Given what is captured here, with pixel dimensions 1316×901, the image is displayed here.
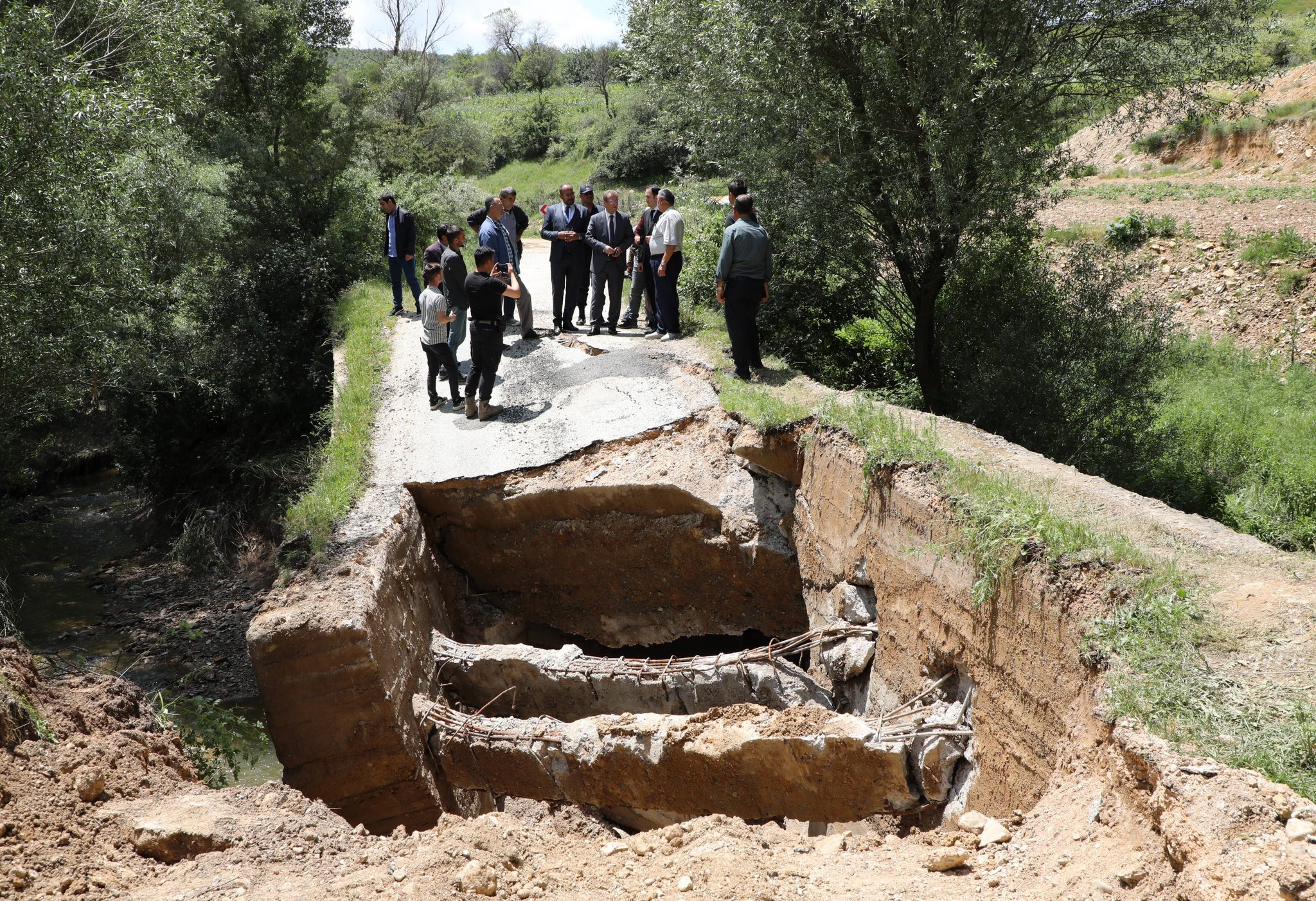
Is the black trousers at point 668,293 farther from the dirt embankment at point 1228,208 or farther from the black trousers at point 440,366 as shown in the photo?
the dirt embankment at point 1228,208

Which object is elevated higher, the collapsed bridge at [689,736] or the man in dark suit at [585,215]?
the man in dark suit at [585,215]

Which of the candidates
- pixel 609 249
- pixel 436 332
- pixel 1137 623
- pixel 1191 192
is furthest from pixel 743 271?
pixel 1191 192

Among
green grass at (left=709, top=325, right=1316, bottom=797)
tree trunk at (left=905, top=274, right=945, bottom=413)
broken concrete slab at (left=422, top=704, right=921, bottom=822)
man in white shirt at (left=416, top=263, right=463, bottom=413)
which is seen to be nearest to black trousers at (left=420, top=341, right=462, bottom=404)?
man in white shirt at (left=416, top=263, right=463, bottom=413)

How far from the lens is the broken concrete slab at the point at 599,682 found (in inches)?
306

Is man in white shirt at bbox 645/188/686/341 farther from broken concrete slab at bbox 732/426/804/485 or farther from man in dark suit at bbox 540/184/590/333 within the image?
broken concrete slab at bbox 732/426/804/485

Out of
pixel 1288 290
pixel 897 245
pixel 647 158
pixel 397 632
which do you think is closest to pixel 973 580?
pixel 397 632

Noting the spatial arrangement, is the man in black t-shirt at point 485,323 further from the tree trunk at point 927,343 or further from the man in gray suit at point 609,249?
the tree trunk at point 927,343

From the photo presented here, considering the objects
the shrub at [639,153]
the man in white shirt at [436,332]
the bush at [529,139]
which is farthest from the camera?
the bush at [529,139]

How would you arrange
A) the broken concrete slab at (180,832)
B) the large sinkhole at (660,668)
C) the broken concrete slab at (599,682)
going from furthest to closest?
the broken concrete slab at (599,682), the large sinkhole at (660,668), the broken concrete slab at (180,832)

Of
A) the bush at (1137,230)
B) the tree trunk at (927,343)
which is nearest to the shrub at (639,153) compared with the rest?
the bush at (1137,230)

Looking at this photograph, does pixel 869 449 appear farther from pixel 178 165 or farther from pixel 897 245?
pixel 178 165

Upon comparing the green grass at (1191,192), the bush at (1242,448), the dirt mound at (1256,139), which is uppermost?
the dirt mound at (1256,139)

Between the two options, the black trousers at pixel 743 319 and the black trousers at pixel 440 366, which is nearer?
the black trousers at pixel 743 319

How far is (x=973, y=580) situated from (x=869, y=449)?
5.39 feet
